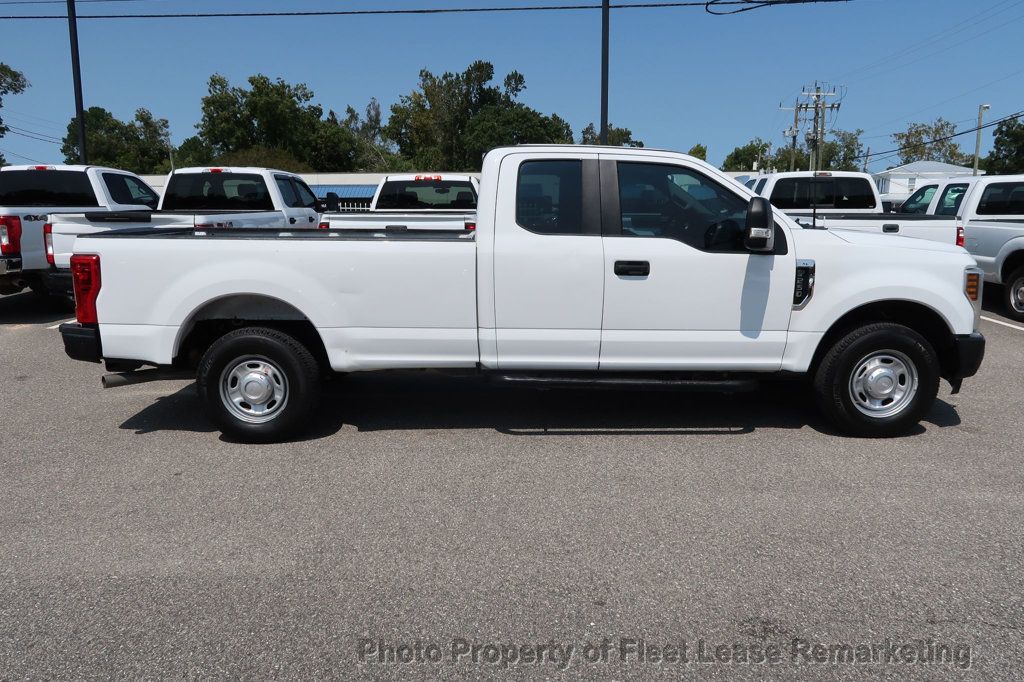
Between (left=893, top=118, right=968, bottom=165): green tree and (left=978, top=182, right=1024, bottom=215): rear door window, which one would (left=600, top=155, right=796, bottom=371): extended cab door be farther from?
(left=893, top=118, right=968, bottom=165): green tree

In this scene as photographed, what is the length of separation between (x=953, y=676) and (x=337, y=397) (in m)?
5.02

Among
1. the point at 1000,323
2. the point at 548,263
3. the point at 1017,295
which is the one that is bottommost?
the point at 1000,323

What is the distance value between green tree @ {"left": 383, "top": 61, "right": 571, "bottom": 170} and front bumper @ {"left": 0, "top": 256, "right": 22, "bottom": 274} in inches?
2960

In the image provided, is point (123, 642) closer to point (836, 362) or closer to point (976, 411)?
point (836, 362)

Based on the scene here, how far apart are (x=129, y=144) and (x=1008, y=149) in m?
95.1

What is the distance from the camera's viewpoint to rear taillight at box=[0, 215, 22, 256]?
9.87 meters

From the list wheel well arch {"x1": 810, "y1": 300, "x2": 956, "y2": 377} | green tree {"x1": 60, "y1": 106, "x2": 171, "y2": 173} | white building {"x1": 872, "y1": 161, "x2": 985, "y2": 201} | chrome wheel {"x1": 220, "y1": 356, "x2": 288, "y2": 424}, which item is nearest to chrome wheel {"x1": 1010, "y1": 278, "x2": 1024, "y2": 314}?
wheel well arch {"x1": 810, "y1": 300, "x2": 956, "y2": 377}

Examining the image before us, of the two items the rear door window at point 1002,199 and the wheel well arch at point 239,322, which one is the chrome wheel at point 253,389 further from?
the rear door window at point 1002,199

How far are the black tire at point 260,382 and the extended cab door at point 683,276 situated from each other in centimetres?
207

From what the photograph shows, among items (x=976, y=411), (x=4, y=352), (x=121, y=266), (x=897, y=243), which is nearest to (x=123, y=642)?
(x=121, y=266)

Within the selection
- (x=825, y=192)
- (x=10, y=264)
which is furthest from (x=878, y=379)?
(x=10, y=264)

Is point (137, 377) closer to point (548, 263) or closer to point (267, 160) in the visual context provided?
point (548, 263)

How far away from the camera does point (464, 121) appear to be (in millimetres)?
89250

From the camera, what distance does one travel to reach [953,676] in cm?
300
